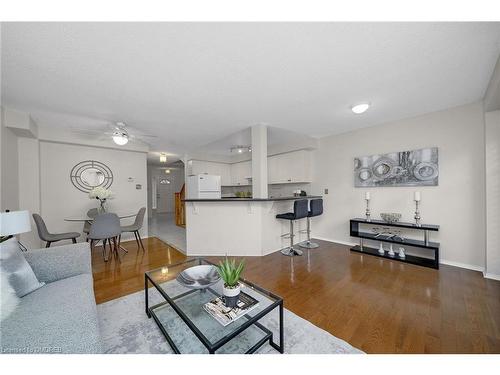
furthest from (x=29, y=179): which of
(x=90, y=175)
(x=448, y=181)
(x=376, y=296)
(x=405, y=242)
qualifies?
(x=448, y=181)

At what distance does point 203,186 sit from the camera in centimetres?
421

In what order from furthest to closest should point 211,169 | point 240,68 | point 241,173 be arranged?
point 241,173
point 211,169
point 240,68

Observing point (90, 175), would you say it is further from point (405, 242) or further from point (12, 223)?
point (405, 242)

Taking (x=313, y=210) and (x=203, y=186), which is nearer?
(x=313, y=210)

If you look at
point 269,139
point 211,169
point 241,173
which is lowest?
point 241,173

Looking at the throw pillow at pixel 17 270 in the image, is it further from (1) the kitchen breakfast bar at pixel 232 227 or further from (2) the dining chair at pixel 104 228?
(1) the kitchen breakfast bar at pixel 232 227

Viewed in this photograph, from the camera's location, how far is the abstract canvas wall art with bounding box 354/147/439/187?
9.35ft

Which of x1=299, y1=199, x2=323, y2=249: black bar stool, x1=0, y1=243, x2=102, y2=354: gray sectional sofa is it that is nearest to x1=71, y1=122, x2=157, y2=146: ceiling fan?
x1=0, y1=243, x2=102, y2=354: gray sectional sofa

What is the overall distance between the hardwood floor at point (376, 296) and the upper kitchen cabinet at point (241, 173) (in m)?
2.98

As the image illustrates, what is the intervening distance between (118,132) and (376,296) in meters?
4.11

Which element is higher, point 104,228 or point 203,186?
point 203,186
